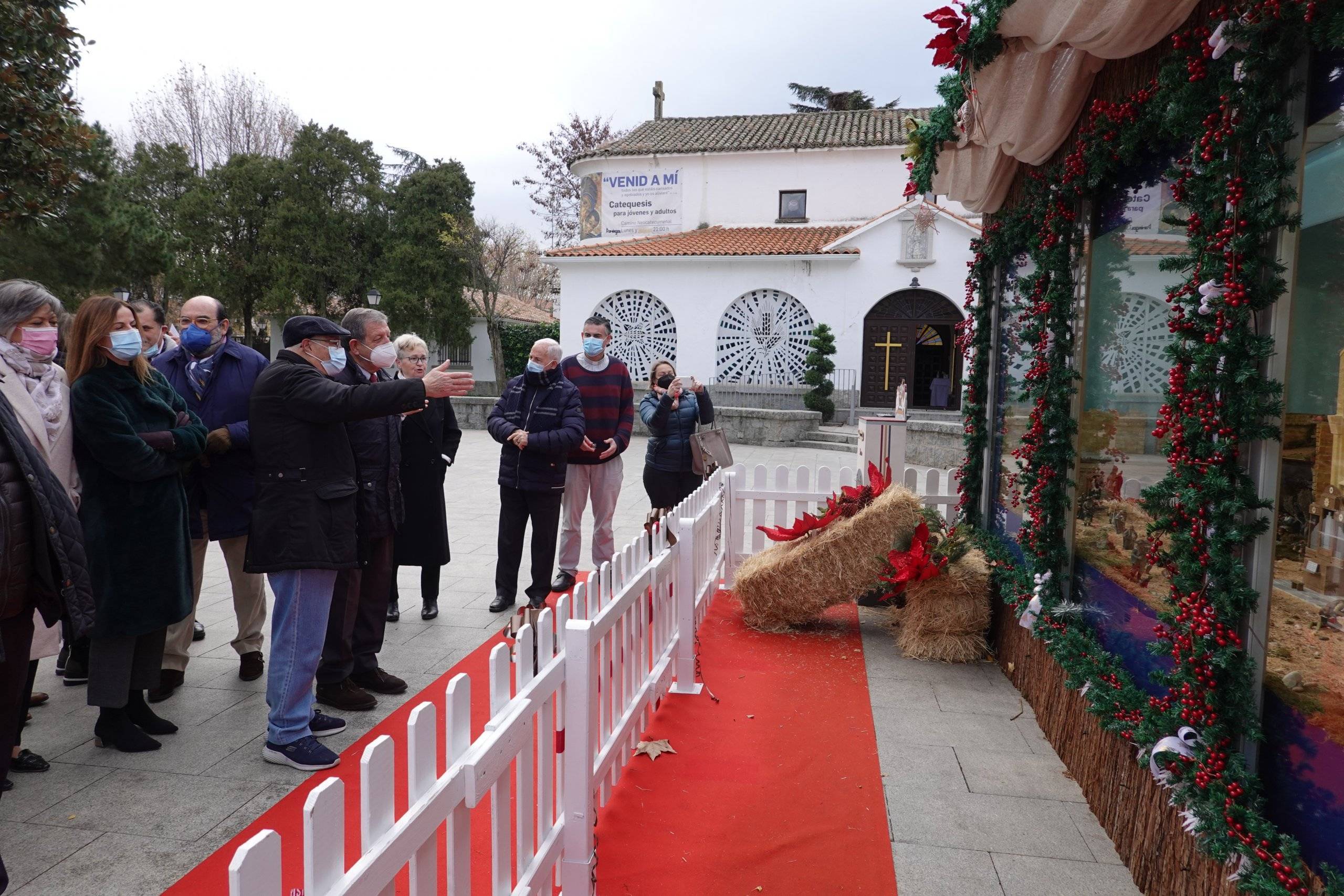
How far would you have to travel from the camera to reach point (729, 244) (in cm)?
2328

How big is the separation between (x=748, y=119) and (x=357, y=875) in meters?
28.4

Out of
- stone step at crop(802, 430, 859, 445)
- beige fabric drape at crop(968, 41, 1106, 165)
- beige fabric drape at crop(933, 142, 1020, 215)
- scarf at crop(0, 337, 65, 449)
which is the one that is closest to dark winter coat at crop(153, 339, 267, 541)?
scarf at crop(0, 337, 65, 449)

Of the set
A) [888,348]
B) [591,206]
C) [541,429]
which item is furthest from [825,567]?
[591,206]

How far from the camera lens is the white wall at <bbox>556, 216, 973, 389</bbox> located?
72.2ft

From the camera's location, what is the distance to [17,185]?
987 centimetres

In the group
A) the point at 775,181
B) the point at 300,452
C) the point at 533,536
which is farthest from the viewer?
the point at 775,181

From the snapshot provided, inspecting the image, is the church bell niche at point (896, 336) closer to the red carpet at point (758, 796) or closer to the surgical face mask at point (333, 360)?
the red carpet at point (758, 796)

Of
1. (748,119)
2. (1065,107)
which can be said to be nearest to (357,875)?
(1065,107)

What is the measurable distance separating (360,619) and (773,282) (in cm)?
1971

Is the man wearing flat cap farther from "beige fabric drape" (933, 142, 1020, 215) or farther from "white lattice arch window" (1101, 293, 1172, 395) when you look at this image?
"beige fabric drape" (933, 142, 1020, 215)

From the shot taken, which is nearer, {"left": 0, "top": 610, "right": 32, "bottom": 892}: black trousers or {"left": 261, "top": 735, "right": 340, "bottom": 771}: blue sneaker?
{"left": 0, "top": 610, "right": 32, "bottom": 892}: black trousers

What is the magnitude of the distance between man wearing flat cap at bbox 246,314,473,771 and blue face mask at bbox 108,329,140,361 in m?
0.59

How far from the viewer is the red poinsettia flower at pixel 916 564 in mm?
4934

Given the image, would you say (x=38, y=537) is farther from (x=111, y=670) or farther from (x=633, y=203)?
(x=633, y=203)
